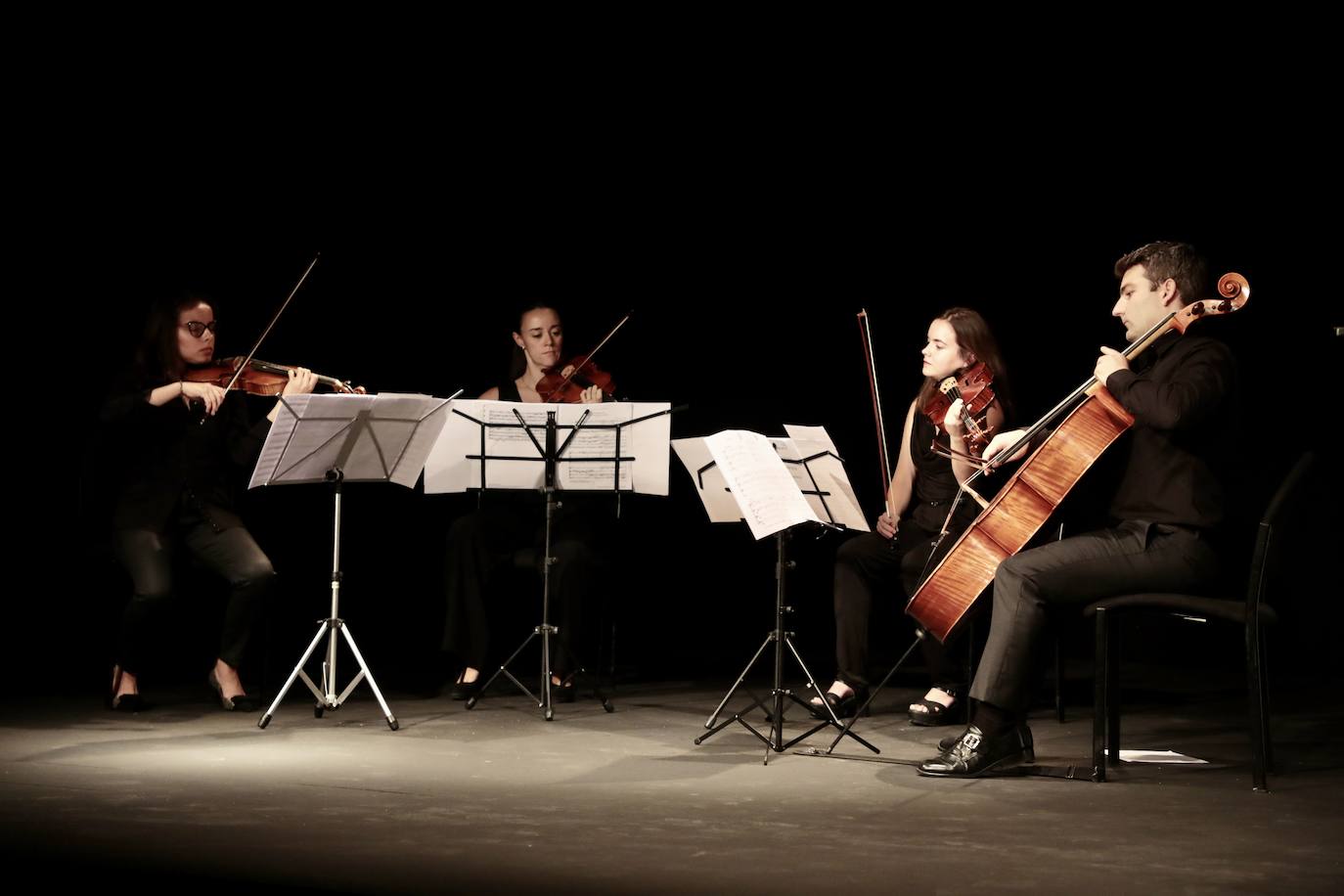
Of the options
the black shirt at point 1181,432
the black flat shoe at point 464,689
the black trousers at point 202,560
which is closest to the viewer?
the black shirt at point 1181,432

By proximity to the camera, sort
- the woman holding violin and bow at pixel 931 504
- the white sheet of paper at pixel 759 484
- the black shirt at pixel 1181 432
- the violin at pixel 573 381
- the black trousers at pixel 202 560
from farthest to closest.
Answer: the violin at pixel 573 381, the black trousers at pixel 202 560, the woman holding violin and bow at pixel 931 504, the white sheet of paper at pixel 759 484, the black shirt at pixel 1181 432

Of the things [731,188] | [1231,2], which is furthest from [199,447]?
[1231,2]

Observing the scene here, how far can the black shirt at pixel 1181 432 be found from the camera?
139 inches

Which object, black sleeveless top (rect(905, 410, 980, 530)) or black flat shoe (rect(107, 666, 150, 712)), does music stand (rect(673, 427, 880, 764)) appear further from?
black flat shoe (rect(107, 666, 150, 712))

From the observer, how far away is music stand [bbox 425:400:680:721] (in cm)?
460

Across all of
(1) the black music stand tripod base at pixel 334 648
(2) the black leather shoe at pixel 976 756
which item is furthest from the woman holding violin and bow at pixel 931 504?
(1) the black music stand tripod base at pixel 334 648

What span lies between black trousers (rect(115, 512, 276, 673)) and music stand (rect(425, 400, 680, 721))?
63cm

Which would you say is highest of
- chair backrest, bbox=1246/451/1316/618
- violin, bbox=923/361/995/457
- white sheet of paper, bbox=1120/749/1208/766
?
violin, bbox=923/361/995/457

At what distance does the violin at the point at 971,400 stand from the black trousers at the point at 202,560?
2.12 meters

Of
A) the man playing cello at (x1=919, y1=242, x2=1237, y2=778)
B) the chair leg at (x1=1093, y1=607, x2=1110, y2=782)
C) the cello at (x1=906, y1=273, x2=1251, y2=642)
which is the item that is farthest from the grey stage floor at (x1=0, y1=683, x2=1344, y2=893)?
the cello at (x1=906, y1=273, x2=1251, y2=642)

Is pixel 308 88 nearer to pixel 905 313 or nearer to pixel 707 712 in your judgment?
pixel 905 313

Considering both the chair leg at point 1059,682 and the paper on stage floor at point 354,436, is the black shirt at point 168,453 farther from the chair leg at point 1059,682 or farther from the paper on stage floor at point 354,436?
the chair leg at point 1059,682

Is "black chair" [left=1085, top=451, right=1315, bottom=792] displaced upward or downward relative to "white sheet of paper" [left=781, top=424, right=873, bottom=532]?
downward

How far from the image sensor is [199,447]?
4801mm
